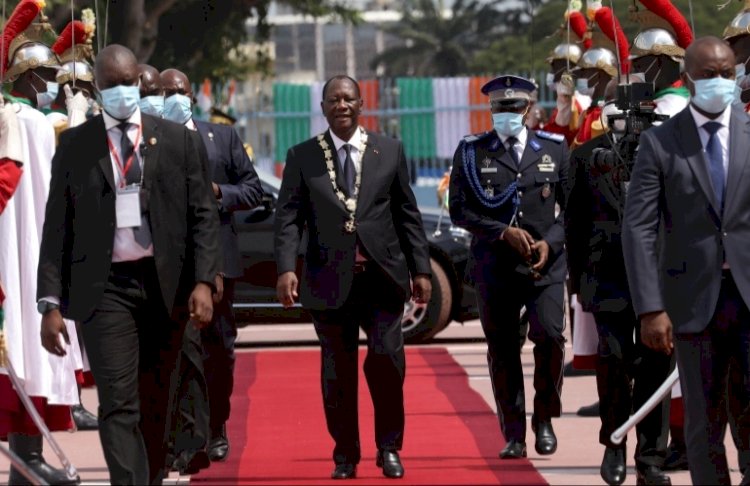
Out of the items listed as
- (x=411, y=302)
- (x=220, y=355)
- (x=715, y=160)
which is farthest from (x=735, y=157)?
(x=411, y=302)

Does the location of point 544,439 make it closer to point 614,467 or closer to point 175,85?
point 614,467

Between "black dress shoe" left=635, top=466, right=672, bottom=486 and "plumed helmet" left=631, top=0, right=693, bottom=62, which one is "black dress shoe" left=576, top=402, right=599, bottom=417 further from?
"black dress shoe" left=635, top=466, right=672, bottom=486

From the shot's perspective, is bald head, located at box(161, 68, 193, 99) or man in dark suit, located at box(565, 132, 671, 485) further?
bald head, located at box(161, 68, 193, 99)

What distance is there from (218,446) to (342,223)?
1622mm

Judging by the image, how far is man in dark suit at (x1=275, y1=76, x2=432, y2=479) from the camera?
11.1 m

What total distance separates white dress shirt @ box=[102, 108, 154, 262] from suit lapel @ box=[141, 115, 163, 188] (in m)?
0.02

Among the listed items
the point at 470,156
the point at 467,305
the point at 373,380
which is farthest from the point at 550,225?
the point at 467,305

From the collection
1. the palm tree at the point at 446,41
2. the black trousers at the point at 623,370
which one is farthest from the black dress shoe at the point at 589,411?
the palm tree at the point at 446,41

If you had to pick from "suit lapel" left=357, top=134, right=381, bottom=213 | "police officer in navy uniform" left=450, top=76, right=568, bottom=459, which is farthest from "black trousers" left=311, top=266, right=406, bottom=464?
"police officer in navy uniform" left=450, top=76, right=568, bottom=459

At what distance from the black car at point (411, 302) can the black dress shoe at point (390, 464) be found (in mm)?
7640

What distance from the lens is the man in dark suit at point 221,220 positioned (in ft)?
39.6

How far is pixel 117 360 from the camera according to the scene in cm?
880

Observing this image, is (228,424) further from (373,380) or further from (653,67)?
(653,67)

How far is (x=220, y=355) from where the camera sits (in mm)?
12250
